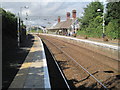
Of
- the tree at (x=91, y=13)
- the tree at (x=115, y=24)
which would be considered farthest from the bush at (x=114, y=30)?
the tree at (x=91, y=13)

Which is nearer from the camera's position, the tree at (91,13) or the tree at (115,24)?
the tree at (115,24)

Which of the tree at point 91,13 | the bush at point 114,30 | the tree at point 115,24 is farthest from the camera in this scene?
the tree at point 91,13

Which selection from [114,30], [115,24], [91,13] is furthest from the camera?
[91,13]

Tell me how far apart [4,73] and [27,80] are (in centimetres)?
222

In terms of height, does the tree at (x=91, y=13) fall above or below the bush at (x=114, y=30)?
above

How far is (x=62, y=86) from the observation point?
8.41m

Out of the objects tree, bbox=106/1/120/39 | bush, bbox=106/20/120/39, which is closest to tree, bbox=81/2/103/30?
tree, bbox=106/1/120/39

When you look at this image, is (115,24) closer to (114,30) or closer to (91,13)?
(114,30)

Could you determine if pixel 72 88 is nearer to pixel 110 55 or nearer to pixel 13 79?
pixel 13 79

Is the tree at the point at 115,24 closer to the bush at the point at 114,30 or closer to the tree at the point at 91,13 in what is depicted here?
the bush at the point at 114,30

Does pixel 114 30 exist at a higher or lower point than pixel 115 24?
lower

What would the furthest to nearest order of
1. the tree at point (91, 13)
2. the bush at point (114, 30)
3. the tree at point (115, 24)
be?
the tree at point (91, 13) → the tree at point (115, 24) → the bush at point (114, 30)

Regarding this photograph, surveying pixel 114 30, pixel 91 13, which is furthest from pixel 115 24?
pixel 91 13

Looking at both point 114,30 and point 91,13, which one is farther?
point 91,13
